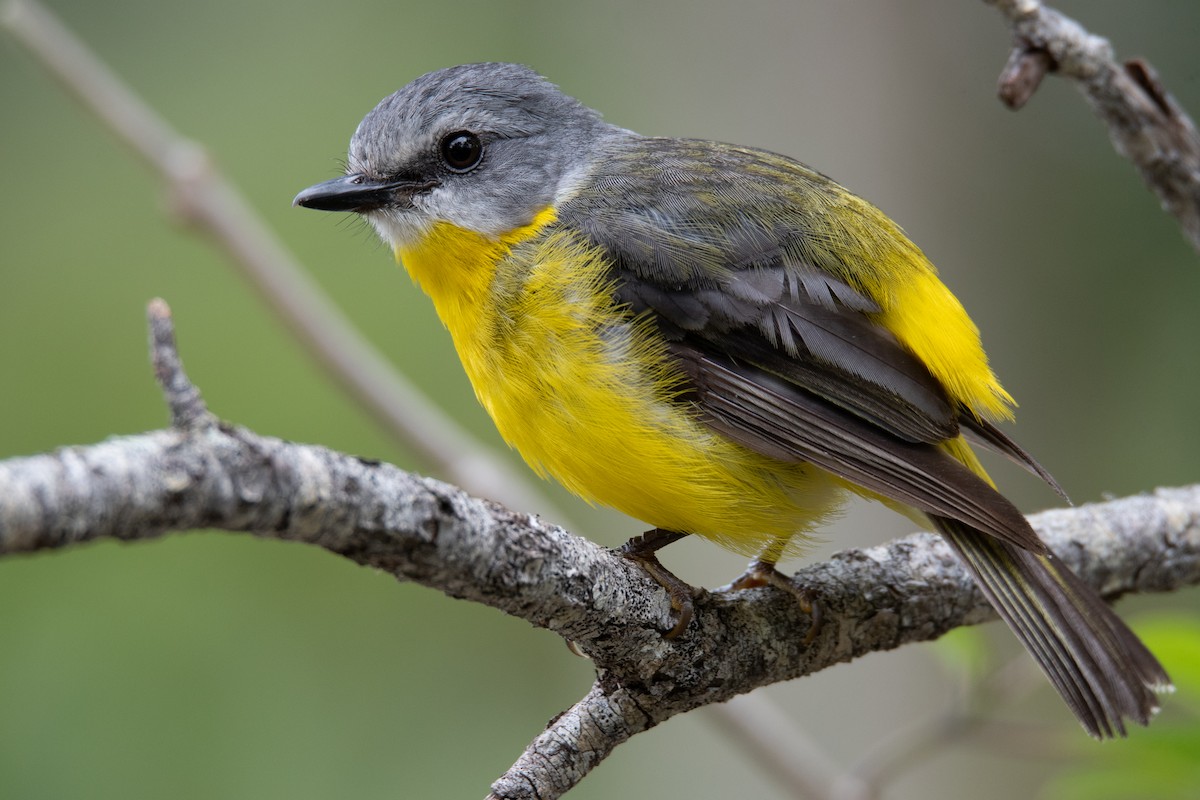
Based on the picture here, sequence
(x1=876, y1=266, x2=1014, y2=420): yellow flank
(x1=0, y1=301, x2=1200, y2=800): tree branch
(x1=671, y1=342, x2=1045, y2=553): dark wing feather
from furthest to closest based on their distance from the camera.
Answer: (x1=876, y1=266, x2=1014, y2=420): yellow flank
(x1=671, y1=342, x2=1045, y2=553): dark wing feather
(x1=0, y1=301, x2=1200, y2=800): tree branch

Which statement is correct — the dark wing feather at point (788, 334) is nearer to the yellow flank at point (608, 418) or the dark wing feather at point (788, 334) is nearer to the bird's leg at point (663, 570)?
the yellow flank at point (608, 418)

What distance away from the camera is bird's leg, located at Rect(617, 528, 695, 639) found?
297 cm

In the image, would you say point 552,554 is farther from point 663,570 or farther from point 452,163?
point 452,163

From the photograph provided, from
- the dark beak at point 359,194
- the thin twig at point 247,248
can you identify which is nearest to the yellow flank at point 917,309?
the dark beak at point 359,194

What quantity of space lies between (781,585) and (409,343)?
19.8 ft

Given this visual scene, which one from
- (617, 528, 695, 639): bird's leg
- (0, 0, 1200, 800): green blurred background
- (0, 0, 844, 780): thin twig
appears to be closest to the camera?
(617, 528, 695, 639): bird's leg

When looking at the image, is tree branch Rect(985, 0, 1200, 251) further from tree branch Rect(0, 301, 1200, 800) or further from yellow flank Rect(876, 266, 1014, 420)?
tree branch Rect(0, 301, 1200, 800)

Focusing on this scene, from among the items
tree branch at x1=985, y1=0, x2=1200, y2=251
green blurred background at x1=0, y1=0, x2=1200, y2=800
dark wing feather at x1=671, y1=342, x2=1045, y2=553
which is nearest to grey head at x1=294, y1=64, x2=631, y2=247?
dark wing feather at x1=671, y1=342, x2=1045, y2=553

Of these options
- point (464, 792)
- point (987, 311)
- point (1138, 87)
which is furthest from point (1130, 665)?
point (464, 792)

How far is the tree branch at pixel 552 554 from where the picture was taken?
153cm

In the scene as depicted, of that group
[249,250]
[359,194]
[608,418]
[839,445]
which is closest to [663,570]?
[608,418]

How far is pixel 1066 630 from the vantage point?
3.32m

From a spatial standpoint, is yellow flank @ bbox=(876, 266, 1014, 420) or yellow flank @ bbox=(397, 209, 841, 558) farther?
yellow flank @ bbox=(876, 266, 1014, 420)

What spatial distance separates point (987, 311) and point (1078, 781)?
3.69m
